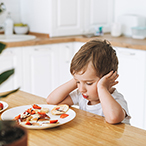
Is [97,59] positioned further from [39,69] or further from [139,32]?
[139,32]

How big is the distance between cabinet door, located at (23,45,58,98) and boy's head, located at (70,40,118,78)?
5.38 feet

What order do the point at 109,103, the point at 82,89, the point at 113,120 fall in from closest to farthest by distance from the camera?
1. the point at 113,120
2. the point at 109,103
3. the point at 82,89

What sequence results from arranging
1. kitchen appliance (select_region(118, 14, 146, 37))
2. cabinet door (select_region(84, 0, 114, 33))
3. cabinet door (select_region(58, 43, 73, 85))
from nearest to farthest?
cabinet door (select_region(58, 43, 73, 85))
kitchen appliance (select_region(118, 14, 146, 37))
cabinet door (select_region(84, 0, 114, 33))

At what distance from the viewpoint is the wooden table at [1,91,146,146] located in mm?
867

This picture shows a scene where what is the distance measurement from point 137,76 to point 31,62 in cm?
105

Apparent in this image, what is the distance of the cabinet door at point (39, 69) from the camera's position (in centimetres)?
288

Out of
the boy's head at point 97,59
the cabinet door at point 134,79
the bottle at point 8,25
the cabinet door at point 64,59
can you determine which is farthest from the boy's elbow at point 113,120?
the bottle at point 8,25

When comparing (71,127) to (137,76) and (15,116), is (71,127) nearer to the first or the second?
(15,116)

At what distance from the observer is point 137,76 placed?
104 inches

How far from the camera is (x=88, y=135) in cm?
92

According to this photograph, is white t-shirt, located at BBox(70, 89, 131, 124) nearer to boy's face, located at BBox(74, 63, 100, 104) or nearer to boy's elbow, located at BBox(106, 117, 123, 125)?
boy's face, located at BBox(74, 63, 100, 104)

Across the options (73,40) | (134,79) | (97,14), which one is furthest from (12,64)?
(97,14)

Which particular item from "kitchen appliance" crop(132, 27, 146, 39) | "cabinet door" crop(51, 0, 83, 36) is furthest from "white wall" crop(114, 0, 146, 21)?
"cabinet door" crop(51, 0, 83, 36)

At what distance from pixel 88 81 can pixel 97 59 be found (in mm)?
103
